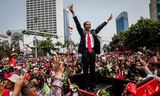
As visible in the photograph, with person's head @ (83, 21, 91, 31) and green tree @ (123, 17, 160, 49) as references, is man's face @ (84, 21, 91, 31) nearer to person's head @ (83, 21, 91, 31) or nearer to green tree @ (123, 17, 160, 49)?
person's head @ (83, 21, 91, 31)

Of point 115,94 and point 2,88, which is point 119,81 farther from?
point 2,88

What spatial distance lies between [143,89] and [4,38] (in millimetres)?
174172

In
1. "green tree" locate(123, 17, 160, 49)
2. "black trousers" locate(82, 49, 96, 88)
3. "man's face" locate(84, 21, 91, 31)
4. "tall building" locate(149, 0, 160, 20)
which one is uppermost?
"tall building" locate(149, 0, 160, 20)

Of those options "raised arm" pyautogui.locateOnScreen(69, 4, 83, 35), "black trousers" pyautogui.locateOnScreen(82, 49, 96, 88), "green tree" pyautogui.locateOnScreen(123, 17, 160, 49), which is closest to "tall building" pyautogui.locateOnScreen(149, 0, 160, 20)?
"green tree" pyautogui.locateOnScreen(123, 17, 160, 49)

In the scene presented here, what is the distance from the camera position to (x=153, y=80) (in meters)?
5.13

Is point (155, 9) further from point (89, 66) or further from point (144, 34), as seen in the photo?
point (89, 66)

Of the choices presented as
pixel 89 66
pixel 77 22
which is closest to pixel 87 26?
pixel 77 22

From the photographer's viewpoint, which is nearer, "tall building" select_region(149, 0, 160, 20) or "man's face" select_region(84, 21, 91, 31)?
"man's face" select_region(84, 21, 91, 31)

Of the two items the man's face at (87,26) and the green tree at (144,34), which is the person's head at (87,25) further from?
the green tree at (144,34)

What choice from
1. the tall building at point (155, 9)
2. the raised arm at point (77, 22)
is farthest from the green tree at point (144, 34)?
the raised arm at point (77, 22)

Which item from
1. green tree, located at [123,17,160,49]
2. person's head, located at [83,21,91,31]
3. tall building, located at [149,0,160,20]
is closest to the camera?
person's head, located at [83,21,91,31]

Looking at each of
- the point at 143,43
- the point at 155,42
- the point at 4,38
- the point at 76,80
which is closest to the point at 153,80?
the point at 76,80

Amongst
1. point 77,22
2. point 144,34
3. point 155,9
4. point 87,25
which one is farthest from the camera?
point 155,9

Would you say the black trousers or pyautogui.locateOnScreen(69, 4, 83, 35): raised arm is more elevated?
pyautogui.locateOnScreen(69, 4, 83, 35): raised arm
